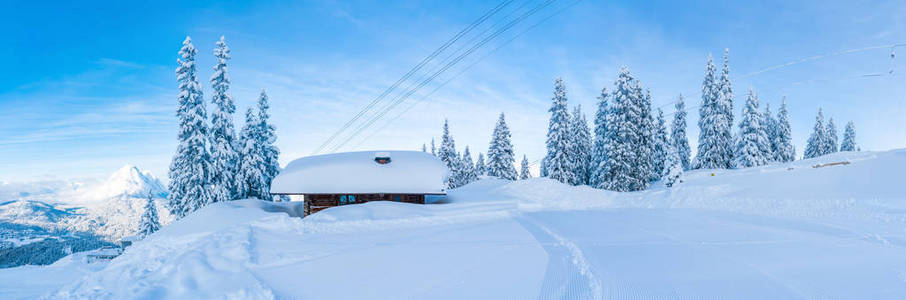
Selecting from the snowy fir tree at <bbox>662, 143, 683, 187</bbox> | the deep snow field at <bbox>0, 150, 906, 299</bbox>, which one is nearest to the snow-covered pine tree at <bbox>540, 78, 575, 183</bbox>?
the snowy fir tree at <bbox>662, 143, 683, 187</bbox>

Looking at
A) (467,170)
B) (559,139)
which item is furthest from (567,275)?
(467,170)

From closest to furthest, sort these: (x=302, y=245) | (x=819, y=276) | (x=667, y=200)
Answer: (x=819, y=276) → (x=302, y=245) → (x=667, y=200)

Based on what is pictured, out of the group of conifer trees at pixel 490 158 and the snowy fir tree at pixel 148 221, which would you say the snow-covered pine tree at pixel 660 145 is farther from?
the snowy fir tree at pixel 148 221

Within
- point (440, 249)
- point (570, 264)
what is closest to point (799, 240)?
point (570, 264)

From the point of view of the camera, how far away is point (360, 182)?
68.2 feet

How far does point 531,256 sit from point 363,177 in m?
15.0

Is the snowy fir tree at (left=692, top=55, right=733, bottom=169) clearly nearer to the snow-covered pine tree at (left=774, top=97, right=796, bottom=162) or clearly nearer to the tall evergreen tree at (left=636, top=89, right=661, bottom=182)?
the tall evergreen tree at (left=636, top=89, right=661, bottom=182)

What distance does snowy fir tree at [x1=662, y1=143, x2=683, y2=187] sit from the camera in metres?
30.9

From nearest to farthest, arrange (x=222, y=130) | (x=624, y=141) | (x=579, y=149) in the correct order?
(x=222, y=130) < (x=624, y=141) < (x=579, y=149)

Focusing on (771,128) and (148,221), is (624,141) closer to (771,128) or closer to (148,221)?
(771,128)

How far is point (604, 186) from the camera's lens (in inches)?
→ 1271

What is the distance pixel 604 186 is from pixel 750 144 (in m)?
17.7

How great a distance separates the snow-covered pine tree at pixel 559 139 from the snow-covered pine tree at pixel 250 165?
24.6 metres

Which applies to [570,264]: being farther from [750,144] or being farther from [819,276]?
[750,144]
